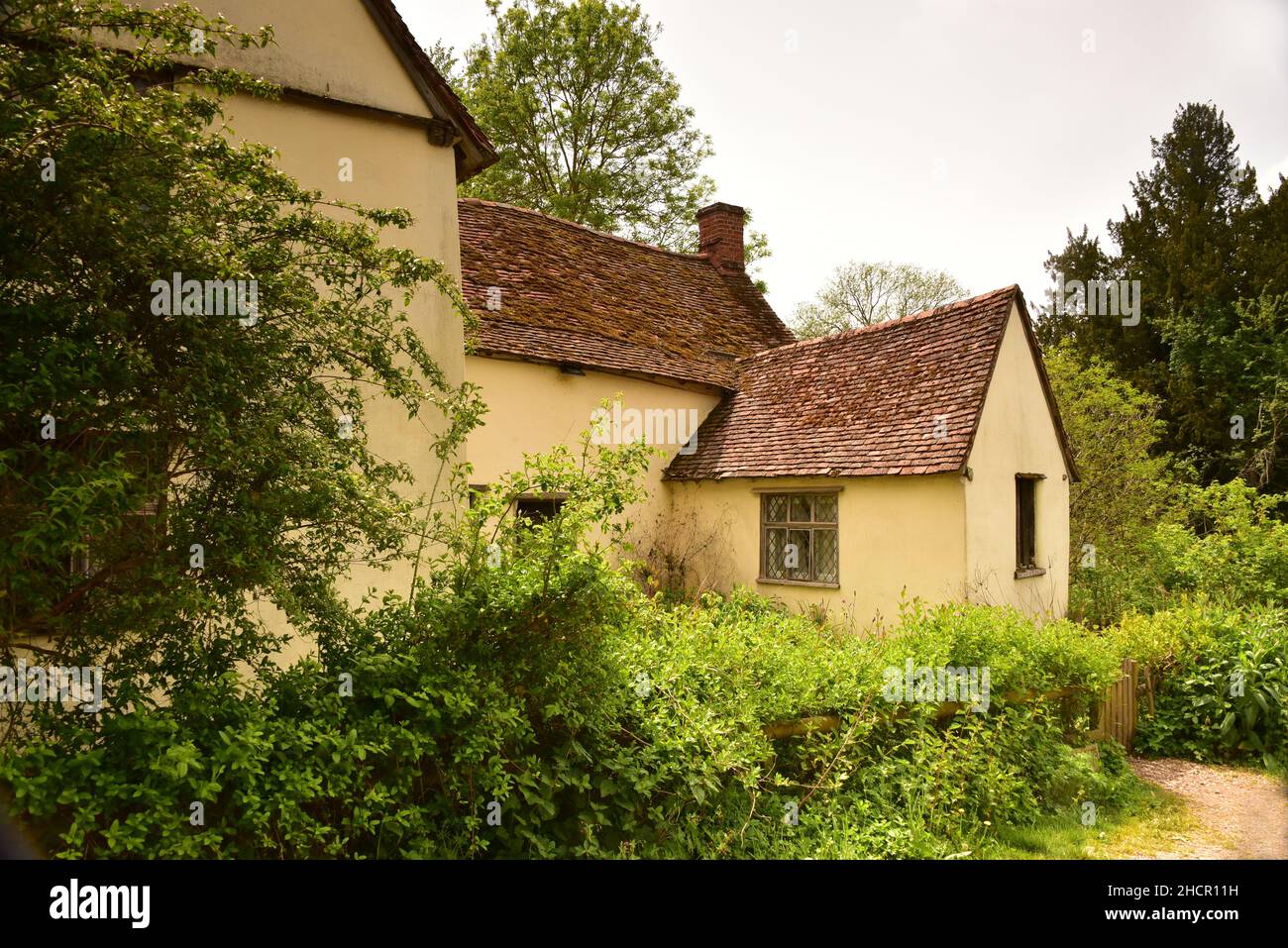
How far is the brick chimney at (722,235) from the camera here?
2145cm

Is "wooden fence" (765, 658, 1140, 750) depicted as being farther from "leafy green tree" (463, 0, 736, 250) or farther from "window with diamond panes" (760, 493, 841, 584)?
"leafy green tree" (463, 0, 736, 250)

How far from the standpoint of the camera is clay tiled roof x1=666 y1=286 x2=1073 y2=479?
1144 centimetres

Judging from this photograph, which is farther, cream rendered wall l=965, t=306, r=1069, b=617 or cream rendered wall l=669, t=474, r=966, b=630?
cream rendered wall l=965, t=306, r=1069, b=617

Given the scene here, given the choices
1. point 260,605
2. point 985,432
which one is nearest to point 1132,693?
point 985,432

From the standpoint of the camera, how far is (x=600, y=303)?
51.2ft

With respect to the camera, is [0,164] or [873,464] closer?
[0,164]

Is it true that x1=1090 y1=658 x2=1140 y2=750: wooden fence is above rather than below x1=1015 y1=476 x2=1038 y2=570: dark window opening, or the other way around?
below

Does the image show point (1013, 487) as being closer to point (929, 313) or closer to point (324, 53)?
point (929, 313)

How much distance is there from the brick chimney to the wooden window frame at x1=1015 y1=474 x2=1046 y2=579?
1088cm

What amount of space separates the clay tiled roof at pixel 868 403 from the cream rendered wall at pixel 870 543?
13.6 inches

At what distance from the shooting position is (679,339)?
1631 centimetres

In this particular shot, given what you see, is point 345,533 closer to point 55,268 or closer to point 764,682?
point 55,268

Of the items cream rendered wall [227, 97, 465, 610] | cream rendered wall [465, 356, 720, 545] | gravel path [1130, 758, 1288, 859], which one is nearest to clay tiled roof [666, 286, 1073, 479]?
cream rendered wall [465, 356, 720, 545]
